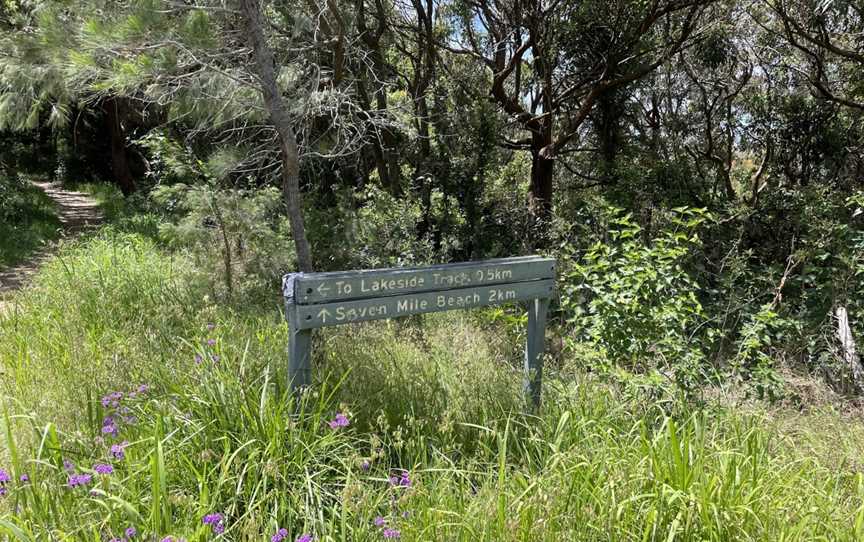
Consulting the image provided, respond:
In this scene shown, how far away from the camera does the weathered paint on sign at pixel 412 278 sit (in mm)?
2293

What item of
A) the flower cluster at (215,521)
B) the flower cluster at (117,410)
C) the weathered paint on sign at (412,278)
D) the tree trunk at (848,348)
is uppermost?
the weathered paint on sign at (412,278)

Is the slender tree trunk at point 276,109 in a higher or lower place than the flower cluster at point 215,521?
higher

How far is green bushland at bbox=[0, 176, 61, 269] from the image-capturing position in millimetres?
7598

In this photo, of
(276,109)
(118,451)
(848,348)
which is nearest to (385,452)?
(118,451)

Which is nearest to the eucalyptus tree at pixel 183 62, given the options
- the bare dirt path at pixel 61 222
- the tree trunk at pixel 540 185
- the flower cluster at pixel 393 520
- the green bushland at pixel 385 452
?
the green bushland at pixel 385 452

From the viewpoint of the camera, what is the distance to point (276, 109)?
368 cm

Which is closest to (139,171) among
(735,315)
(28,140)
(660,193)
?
(28,140)

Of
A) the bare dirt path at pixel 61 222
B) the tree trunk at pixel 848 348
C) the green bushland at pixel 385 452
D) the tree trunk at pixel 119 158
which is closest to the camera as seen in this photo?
the green bushland at pixel 385 452

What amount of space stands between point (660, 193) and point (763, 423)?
521 centimetres

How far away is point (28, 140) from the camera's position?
1694cm

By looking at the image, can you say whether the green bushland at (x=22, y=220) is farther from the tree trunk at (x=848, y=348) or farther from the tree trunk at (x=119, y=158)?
the tree trunk at (x=848, y=348)

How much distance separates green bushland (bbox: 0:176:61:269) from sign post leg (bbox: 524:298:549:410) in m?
6.77

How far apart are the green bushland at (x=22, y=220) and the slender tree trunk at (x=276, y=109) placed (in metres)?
4.97

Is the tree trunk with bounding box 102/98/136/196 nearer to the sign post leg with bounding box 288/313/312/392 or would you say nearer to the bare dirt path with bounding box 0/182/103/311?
A: the bare dirt path with bounding box 0/182/103/311
